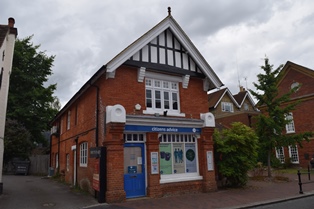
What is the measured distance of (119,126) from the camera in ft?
34.4

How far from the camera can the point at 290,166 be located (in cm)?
2662

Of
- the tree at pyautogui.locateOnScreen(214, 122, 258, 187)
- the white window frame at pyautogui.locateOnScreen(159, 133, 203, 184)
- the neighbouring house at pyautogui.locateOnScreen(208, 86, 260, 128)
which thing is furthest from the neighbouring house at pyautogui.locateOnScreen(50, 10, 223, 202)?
the neighbouring house at pyautogui.locateOnScreen(208, 86, 260, 128)

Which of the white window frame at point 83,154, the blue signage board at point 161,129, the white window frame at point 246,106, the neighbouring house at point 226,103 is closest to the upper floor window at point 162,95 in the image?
the blue signage board at point 161,129

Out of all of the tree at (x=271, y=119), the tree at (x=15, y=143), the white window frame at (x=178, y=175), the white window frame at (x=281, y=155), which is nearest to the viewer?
the white window frame at (x=178, y=175)

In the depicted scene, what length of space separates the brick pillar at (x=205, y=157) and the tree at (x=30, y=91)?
68.5 ft

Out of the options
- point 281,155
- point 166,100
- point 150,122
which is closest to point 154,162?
point 150,122

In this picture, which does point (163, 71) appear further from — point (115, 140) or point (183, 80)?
point (115, 140)

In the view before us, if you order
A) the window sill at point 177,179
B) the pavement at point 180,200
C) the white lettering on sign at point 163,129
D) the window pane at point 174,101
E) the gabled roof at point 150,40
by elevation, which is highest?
the gabled roof at point 150,40

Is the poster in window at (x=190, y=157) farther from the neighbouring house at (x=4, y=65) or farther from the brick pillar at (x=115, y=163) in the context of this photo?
the neighbouring house at (x=4, y=65)

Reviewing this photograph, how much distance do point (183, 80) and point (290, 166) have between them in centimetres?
1990

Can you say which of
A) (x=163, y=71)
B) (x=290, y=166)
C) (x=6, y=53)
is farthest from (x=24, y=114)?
(x=290, y=166)

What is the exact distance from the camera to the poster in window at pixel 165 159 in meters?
12.1

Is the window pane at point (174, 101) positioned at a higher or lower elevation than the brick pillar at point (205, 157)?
higher

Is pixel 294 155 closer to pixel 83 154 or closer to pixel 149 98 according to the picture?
pixel 149 98
